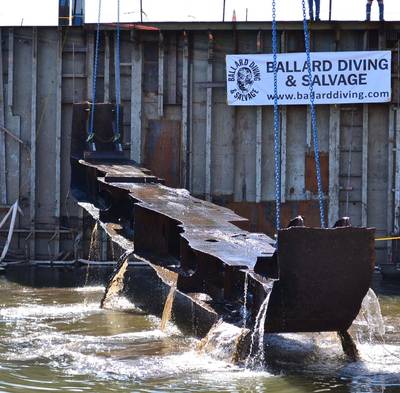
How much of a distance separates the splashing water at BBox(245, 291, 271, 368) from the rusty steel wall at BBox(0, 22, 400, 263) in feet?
38.2

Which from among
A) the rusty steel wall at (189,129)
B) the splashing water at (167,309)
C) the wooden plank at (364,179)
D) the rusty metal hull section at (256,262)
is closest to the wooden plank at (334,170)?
the rusty steel wall at (189,129)

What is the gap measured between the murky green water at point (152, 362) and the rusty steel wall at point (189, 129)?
8.00m

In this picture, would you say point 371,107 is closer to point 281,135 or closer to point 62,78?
point 281,135

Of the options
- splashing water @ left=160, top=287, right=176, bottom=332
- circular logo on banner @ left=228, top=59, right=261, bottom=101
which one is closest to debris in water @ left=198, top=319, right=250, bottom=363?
splashing water @ left=160, top=287, right=176, bottom=332

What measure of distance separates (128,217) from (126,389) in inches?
266

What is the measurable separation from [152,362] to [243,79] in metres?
12.0

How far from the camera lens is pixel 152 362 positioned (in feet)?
35.2

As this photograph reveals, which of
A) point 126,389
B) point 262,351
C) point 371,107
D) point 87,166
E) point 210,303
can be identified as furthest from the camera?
point 371,107

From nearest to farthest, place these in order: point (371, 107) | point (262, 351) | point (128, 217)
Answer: point (262, 351), point (128, 217), point (371, 107)

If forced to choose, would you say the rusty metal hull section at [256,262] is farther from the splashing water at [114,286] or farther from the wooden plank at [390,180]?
the wooden plank at [390,180]

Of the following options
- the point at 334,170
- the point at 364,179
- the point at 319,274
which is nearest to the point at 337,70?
the point at 334,170

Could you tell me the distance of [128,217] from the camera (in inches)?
635

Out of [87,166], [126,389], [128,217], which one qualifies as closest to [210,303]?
[126,389]

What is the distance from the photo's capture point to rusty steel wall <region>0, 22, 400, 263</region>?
21.8 metres
